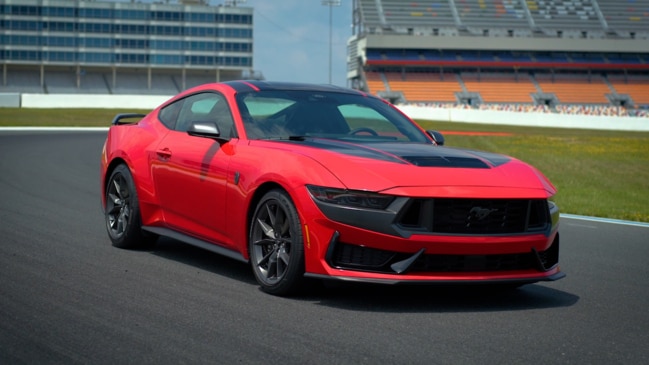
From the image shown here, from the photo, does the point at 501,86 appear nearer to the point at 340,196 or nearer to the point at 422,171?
the point at 422,171

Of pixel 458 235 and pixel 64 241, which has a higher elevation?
pixel 458 235

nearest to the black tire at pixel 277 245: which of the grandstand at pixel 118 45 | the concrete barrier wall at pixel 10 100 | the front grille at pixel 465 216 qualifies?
the front grille at pixel 465 216

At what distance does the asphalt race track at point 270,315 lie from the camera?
3902 millimetres

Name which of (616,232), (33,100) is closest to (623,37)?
(33,100)

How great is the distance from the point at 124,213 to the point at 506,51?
80.7 meters

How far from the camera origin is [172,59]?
98688 mm

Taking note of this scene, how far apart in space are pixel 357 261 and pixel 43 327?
5.55 feet

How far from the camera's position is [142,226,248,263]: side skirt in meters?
5.68

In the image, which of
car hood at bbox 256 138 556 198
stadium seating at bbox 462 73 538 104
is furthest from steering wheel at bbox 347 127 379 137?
stadium seating at bbox 462 73 538 104

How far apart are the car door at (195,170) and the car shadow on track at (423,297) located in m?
0.40

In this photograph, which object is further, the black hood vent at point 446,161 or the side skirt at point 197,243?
the side skirt at point 197,243

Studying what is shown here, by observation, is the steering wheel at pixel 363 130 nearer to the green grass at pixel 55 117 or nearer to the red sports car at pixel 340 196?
the red sports car at pixel 340 196

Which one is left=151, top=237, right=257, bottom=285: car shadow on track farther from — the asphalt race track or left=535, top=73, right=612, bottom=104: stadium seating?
left=535, top=73, right=612, bottom=104: stadium seating

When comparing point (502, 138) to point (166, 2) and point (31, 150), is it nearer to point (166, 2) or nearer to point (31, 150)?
point (31, 150)
